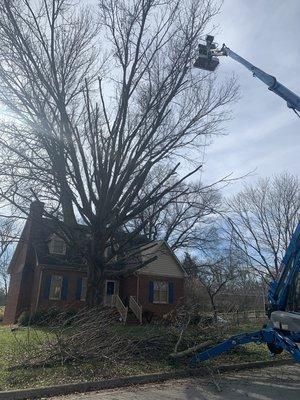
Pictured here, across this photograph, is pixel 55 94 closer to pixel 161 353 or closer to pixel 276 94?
pixel 276 94

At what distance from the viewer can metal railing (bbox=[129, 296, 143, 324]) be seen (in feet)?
84.4

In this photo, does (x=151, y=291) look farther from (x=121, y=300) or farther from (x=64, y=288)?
(x=64, y=288)

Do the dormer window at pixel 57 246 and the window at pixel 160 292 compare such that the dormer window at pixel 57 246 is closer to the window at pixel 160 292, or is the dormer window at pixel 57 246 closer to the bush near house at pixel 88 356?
the window at pixel 160 292

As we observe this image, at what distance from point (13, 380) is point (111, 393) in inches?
73.5

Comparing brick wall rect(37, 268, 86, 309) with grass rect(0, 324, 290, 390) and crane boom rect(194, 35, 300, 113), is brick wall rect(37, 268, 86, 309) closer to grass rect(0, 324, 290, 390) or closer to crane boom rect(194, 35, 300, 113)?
grass rect(0, 324, 290, 390)

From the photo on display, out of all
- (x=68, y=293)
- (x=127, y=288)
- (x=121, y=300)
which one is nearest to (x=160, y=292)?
(x=127, y=288)

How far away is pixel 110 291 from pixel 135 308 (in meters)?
3.72

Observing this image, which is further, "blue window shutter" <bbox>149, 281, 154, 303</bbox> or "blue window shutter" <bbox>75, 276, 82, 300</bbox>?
"blue window shutter" <bbox>149, 281, 154, 303</bbox>

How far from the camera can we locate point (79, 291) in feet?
89.7

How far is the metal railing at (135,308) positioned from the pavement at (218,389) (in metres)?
15.8

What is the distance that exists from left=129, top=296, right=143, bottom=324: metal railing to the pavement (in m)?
15.8

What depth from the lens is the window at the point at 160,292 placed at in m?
30.0

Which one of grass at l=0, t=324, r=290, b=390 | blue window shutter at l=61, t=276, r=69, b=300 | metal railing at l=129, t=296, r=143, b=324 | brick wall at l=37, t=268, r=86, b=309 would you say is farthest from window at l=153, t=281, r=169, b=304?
grass at l=0, t=324, r=290, b=390

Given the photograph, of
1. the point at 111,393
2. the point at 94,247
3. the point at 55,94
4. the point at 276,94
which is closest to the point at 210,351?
the point at 111,393
